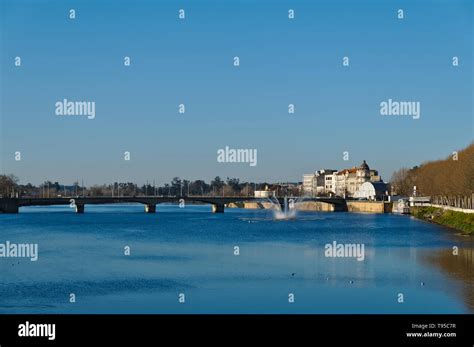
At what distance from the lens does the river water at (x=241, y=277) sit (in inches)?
906

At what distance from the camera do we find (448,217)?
62562 millimetres

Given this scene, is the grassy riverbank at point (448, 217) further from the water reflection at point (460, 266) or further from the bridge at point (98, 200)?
the bridge at point (98, 200)

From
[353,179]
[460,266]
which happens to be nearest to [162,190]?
[353,179]

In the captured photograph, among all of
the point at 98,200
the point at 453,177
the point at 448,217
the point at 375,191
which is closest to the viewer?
the point at 448,217

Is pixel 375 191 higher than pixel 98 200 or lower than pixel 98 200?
higher

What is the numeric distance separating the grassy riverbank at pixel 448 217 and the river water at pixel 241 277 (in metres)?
5.10

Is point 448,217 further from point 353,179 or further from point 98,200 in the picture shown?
point 353,179

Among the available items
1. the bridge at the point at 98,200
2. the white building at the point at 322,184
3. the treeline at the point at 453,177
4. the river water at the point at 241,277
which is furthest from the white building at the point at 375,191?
the river water at the point at 241,277

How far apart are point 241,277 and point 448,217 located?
37.2m

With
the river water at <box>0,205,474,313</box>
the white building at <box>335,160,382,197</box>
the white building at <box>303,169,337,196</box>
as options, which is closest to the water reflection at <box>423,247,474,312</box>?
the river water at <box>0,205,474,313</box>

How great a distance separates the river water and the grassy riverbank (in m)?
5.10

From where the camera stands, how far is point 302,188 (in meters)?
194
